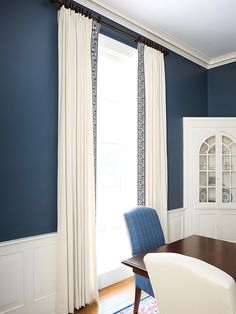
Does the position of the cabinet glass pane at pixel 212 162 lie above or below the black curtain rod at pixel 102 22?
below

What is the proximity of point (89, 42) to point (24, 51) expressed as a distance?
0.67 meters

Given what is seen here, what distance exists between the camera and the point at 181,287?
0.99 meters

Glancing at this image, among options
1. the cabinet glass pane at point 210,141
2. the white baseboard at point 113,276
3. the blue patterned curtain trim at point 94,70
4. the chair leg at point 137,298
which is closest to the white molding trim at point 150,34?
the blue patterned curtain trim at point 94,70

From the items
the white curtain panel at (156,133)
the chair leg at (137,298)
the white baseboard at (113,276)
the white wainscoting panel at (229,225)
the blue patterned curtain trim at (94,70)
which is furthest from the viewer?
the white wainscoting panel at (229,225)

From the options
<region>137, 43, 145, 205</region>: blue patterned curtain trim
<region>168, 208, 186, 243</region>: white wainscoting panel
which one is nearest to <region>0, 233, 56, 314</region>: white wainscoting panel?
<region>137, 43, 145, 205</region>: blue patterned curtain trim

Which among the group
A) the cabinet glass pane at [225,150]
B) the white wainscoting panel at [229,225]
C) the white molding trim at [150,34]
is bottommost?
the white wainscoting panel at [229,225]

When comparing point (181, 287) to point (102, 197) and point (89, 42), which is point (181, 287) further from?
point (89, 42)

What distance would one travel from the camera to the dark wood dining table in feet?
5.19

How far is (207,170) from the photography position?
11.8 feet

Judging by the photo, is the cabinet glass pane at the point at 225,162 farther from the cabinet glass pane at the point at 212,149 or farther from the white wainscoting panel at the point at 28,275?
the white wainscoting panel at the point at 28,275

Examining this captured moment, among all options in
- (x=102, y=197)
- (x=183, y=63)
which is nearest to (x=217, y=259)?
(x=102, y=197)

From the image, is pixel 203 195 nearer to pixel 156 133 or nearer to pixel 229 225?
pixel 229 225

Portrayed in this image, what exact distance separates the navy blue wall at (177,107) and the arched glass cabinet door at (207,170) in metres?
0.30

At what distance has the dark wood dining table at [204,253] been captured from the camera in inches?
62.3
